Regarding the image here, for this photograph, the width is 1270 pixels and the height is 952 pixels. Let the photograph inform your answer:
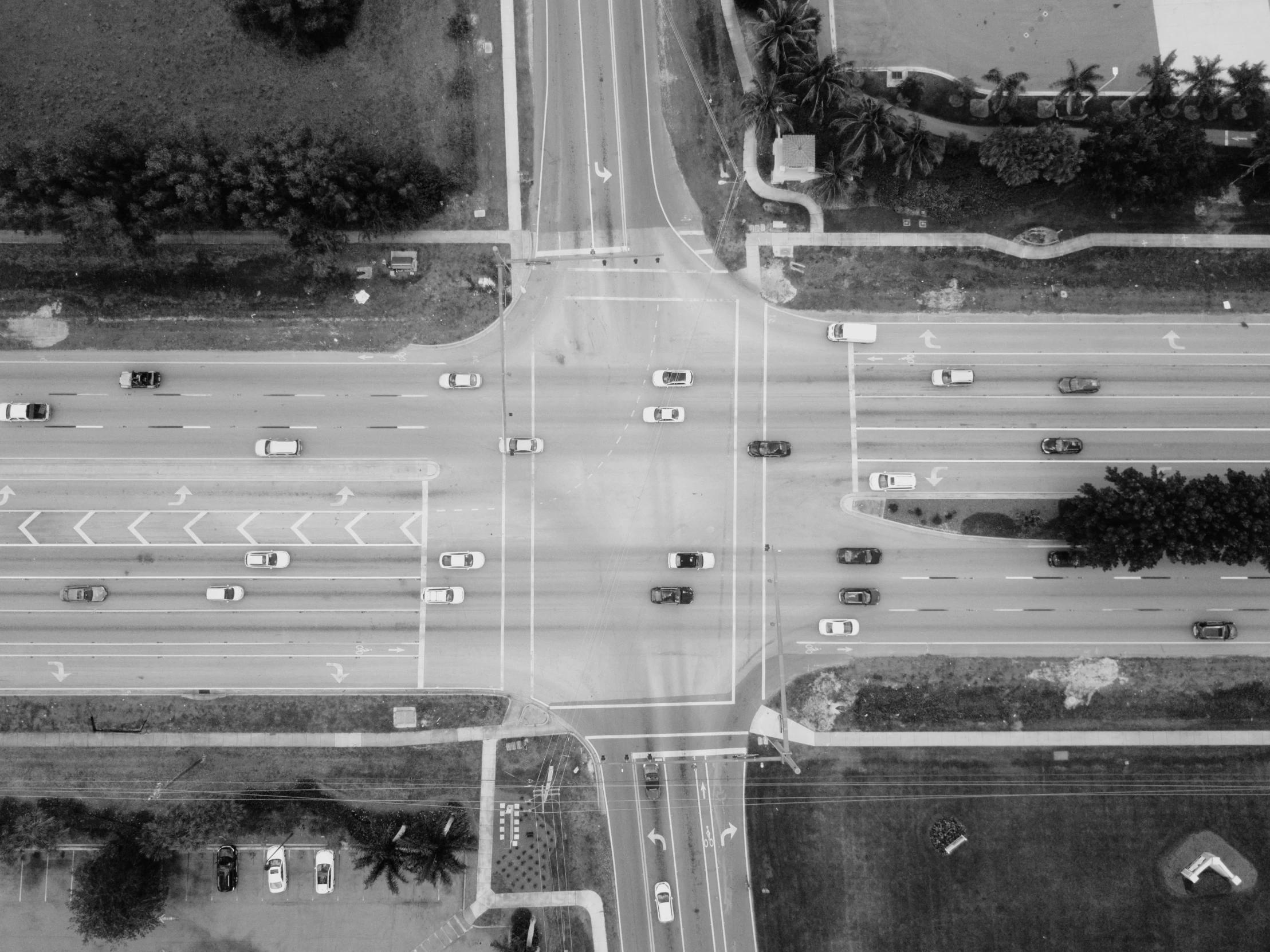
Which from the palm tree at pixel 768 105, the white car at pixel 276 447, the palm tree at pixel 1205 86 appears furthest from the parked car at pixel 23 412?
the palm tree at pixel 1205 86

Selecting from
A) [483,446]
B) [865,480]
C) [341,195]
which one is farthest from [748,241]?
[341,195]

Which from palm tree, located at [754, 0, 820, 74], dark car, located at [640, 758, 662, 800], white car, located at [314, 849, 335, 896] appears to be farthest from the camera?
dark car, located at [640, 758, 662, 800]

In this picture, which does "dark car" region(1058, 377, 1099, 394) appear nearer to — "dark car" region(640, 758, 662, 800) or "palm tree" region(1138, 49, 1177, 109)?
"palm tree" region(1138, 49, 1177, 109)

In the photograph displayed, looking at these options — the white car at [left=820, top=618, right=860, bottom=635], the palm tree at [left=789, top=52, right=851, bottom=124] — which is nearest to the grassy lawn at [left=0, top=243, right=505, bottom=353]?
the palm tree at [left=789, top=52, right=851, bottom=124]

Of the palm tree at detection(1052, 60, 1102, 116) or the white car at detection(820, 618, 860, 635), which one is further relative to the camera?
the white car at detection(820, 618, 860, 635)

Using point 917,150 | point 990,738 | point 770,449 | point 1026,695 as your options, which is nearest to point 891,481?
point 770,449

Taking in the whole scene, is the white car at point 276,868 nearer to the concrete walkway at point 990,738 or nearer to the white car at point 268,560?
the white car at point 268,560

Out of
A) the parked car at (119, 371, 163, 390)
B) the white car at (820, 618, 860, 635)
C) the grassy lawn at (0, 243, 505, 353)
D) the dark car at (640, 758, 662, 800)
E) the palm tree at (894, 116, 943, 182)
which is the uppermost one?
the palm tree at (894, 116, 943, 182)
